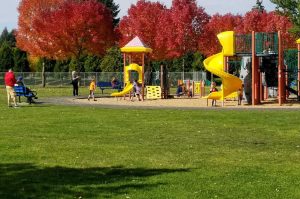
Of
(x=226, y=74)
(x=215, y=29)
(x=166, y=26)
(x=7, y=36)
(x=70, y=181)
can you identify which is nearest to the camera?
(x=70, y=181)

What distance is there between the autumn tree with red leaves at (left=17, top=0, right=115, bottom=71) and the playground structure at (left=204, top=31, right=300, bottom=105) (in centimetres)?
3202

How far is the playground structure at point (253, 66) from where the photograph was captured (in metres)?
29.5

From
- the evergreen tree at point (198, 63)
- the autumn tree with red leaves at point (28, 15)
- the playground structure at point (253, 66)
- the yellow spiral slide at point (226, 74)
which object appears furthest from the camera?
the evergreen tree at point (198, 63)

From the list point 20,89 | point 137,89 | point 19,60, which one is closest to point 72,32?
point 19,60

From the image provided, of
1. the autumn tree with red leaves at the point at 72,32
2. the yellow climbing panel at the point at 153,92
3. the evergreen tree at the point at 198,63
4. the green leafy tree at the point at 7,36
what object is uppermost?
the green leafy tree at the point at 7,36

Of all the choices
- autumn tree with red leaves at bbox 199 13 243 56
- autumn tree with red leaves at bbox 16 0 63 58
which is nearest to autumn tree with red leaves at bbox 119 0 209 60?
autumn tree with red leaves at bbox 199 13 243 56

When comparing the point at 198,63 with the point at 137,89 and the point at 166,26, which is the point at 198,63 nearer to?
→ the point at 166,26

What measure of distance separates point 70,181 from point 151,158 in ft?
8.83

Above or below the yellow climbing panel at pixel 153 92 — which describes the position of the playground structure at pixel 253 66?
above

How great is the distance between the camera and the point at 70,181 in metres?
9.89

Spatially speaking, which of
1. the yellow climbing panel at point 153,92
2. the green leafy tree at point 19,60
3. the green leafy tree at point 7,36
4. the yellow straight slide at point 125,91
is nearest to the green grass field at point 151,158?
the yellow straight slide at point 125,91

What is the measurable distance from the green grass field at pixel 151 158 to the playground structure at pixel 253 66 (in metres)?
8.61

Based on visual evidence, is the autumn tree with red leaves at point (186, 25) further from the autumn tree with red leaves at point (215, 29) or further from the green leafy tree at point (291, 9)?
the green leafy tree at point (291, 9)

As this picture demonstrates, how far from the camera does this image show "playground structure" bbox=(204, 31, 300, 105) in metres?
29.5
